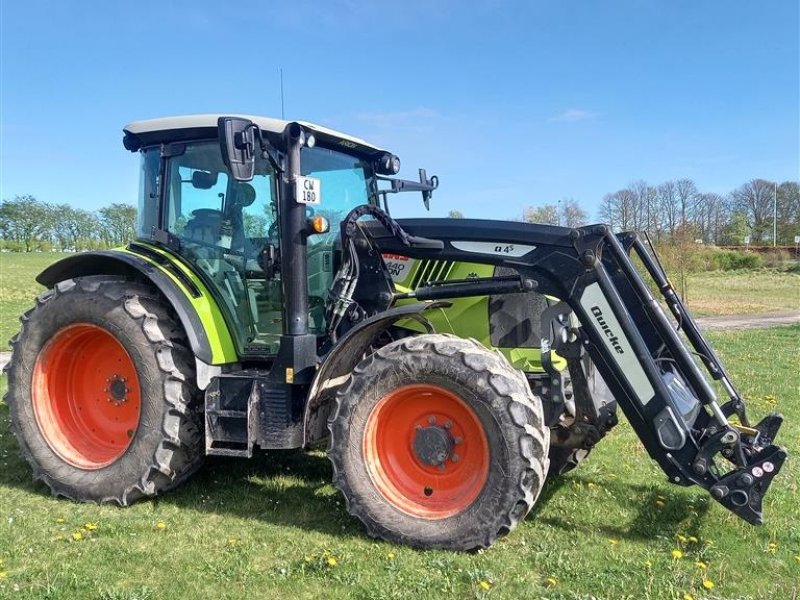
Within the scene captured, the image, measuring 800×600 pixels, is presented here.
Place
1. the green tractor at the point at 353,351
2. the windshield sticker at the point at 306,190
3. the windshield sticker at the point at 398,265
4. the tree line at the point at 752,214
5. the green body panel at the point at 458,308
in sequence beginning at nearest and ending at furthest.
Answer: the green tractor at the point at 353,351 → the windshield sticker at the point at 306,190 → the green body panel at the point at 458,308 → the windshield sticker at the point at 398,265 → the tree line at the point at 752,214

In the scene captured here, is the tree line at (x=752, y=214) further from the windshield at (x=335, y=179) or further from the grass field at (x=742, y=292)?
the windshield at (x=335, y=179)

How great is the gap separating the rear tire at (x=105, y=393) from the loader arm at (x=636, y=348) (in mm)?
1894

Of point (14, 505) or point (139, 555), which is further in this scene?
point (14, 505)

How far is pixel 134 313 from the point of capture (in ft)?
15.7

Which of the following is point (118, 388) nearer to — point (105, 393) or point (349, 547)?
point (105, 393)

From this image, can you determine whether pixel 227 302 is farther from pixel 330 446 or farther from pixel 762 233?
pixel 762 233

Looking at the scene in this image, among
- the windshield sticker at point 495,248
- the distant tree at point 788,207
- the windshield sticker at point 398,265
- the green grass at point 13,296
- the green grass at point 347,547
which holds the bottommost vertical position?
the green grass at point 347,547

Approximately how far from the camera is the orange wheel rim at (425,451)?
13.9 ft

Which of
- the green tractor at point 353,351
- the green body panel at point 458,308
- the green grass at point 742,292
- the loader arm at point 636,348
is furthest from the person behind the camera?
the green grass at point 742,292

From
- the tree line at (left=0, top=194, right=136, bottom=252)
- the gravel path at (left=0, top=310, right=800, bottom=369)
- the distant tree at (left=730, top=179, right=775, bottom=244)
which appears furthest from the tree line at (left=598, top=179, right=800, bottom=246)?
the tree line at (left=0, top=194, right=136, bottom=252)

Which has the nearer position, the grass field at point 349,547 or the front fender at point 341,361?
the grass field at point 349,547

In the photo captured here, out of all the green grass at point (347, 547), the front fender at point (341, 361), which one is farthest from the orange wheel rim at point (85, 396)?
the front fender at point (341, 361)

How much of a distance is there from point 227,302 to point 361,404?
1401mm

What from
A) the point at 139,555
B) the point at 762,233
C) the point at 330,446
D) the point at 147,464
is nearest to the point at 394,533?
the point at 330,446
